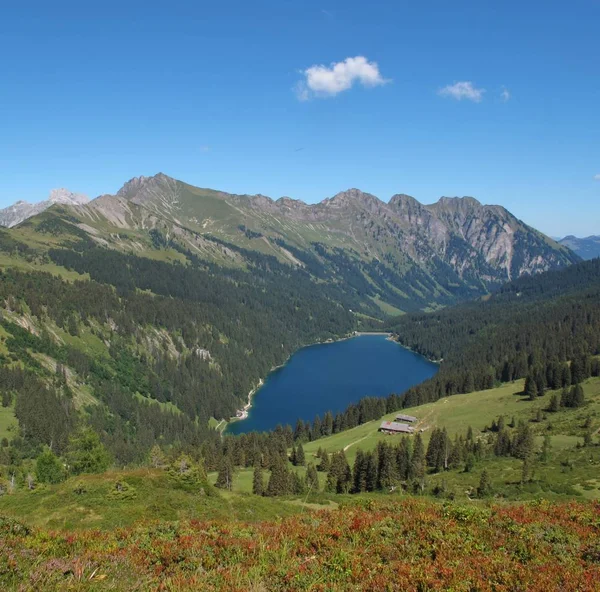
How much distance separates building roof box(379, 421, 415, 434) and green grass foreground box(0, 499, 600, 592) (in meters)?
99.7

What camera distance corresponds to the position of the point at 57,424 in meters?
136

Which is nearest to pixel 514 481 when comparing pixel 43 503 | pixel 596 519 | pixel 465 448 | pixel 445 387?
pixel 465 448

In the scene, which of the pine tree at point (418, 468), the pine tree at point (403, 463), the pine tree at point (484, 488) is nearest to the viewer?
the pine tree at point (484, 488)

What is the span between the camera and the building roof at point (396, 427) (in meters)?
116

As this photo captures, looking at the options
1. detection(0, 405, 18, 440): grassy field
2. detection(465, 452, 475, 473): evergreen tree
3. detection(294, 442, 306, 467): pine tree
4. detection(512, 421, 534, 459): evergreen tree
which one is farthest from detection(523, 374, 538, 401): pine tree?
detection(0, 405, 18, 440): grassy field

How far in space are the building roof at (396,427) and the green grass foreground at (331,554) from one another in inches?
3924

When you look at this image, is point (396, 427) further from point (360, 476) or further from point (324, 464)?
point (360, 476)

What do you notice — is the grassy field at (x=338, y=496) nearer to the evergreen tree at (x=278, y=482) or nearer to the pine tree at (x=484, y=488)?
the pine tree at (x=484, y=488)

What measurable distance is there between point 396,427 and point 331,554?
109 meters

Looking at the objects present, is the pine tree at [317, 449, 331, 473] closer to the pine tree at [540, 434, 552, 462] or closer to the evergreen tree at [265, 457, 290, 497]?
the evergreen tree at [265, 457, 290, 497]

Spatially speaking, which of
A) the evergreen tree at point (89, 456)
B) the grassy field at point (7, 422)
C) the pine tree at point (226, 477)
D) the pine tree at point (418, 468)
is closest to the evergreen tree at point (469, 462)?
the pine tree at point (418, 468)

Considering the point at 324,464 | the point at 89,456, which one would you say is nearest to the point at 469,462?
the point at 324,464

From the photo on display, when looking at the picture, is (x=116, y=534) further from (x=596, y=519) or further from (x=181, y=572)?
(x=596, y=519)

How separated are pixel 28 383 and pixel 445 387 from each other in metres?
148
